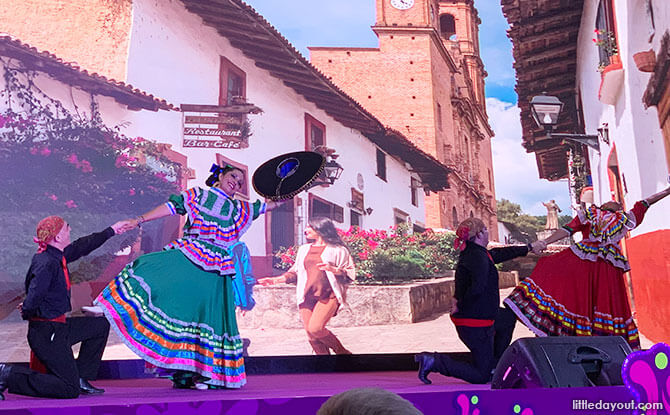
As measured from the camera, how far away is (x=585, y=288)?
427 cm

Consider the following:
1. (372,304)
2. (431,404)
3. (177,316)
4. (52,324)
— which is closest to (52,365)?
(52,324)

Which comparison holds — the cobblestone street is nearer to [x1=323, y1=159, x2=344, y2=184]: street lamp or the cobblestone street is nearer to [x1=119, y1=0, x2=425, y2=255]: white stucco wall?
[x1=119, y1=0, x2=425, y2=255]: white stucco wall

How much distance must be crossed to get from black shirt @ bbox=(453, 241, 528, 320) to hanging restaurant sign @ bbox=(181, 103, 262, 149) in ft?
9.76

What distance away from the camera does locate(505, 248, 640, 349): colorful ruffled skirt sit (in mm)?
4180

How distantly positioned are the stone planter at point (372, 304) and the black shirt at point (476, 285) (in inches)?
63.4

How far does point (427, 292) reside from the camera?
589cm

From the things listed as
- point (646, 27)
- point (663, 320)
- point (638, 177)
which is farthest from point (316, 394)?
point (646, 27)

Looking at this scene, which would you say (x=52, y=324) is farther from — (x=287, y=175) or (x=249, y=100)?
(x=249, y=100)

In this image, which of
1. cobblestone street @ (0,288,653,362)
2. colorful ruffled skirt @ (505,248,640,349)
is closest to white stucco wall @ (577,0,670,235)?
colorful ruffled skirt @ (505,248,640,349)

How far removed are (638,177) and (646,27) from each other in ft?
4.34

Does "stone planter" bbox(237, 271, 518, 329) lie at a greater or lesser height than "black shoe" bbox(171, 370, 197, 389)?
greater

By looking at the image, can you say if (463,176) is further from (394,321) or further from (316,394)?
(316,394)

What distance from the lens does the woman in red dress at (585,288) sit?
13.8 ft

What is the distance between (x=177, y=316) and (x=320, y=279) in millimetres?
2410
